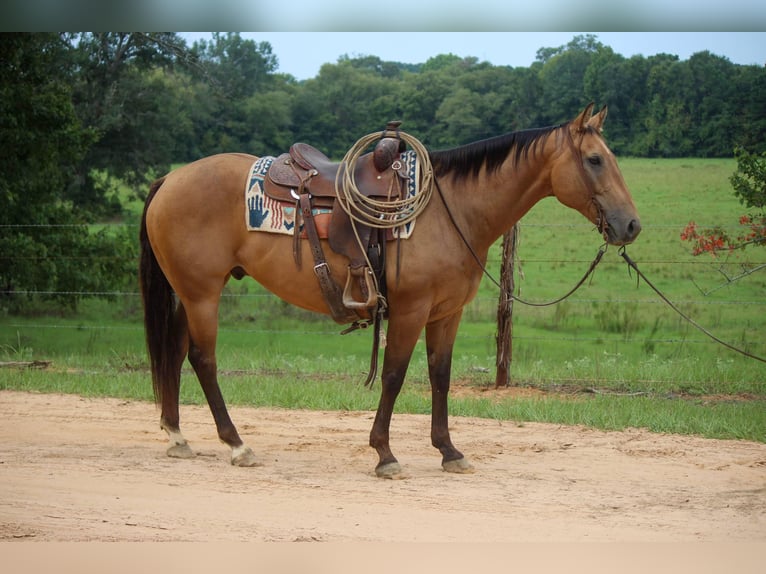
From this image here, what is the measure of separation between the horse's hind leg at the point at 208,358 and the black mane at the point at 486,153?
1575mm

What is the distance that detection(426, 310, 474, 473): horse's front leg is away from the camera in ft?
15.9

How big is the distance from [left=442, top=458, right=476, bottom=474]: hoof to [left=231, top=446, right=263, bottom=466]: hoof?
1.11m

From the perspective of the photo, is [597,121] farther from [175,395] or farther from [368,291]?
[175,395]

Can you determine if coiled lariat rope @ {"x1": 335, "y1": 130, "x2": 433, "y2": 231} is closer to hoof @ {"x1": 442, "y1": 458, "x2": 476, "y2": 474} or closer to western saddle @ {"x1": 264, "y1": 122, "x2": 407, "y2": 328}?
western saddle @ {"x1": 264, "y1": 122, "x2": 407, "y2": 328}

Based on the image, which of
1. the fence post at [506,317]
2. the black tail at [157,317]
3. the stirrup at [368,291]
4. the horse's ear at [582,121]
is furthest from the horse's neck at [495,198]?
the fence post at [506,317]

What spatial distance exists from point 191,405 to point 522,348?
472cm

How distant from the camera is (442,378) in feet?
16.0

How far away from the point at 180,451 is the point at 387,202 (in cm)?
196

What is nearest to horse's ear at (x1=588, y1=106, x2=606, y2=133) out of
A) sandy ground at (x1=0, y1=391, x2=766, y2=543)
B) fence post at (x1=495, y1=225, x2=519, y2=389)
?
sandy ground at (x1=0, y1=391, x2=766, y2=543)

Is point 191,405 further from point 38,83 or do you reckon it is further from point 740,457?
point 38,83

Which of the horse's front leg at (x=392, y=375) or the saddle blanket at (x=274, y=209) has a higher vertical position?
the saddle blanket at (x=274, y=209)

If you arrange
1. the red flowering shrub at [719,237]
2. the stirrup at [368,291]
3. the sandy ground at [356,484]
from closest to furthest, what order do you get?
the sandy ground at [356,484] < the stirrup at [368,291] < the red flowering shrub at [719,237]

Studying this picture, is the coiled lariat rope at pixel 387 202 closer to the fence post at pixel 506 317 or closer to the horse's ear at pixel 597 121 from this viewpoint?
the horse's ear at pixel 597 121

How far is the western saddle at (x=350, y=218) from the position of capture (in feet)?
15.2
